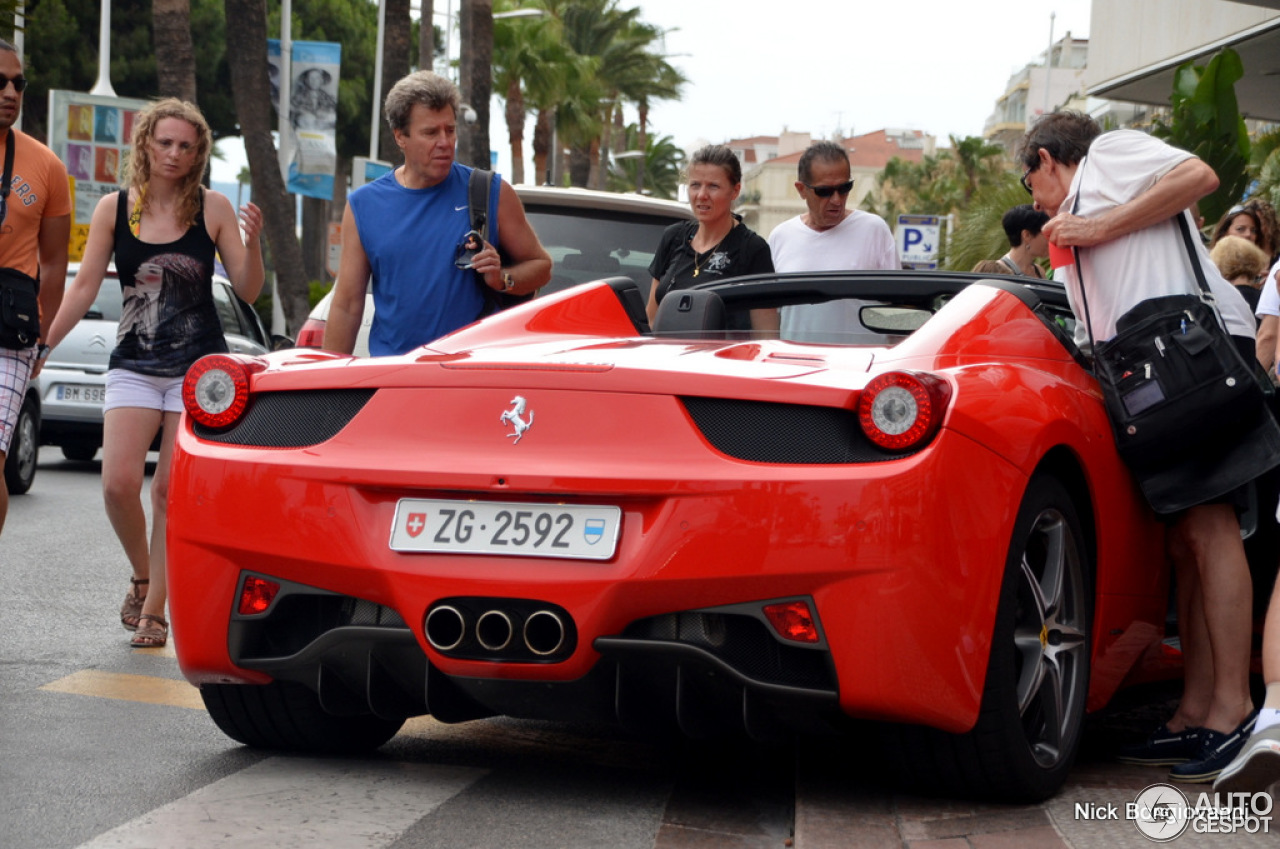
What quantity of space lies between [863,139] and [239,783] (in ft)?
556

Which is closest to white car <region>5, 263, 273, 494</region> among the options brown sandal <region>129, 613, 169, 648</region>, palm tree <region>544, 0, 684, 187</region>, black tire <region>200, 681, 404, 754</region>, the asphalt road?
brown sandal <region>129, 613, 169, 648</region>

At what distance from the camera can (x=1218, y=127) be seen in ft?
49.0

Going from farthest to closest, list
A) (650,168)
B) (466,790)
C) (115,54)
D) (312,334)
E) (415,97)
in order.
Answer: (650,168), (115,54), (312,334), (415,97), (466,790)

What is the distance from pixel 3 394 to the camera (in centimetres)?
559

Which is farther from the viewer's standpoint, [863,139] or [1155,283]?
[863,139]

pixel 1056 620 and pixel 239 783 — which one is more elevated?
pixel 1056 620

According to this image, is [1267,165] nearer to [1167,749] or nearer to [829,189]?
[829,189]

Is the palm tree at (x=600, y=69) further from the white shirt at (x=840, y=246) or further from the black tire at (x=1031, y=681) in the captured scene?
the black tire at (x=1031, y=681)

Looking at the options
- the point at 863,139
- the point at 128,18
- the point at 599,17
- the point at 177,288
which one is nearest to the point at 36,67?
the point at 128,18

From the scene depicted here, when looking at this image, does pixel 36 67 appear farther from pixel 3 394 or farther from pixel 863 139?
pixel 863 139

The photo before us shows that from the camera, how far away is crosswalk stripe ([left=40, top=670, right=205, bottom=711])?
5.22 m

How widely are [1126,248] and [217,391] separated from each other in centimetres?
241

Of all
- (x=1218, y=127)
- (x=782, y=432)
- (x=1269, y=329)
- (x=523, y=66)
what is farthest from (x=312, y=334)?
(x=523, y=66)

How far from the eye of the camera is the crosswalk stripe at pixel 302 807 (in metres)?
3.56
